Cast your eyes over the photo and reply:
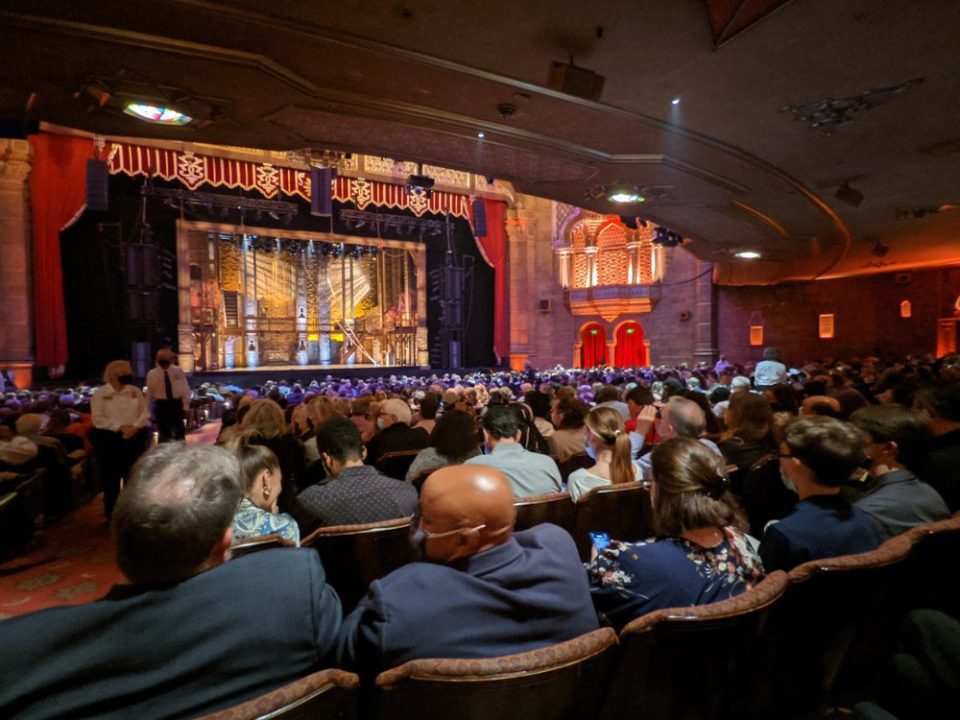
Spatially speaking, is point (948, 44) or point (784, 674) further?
point (948, 44)

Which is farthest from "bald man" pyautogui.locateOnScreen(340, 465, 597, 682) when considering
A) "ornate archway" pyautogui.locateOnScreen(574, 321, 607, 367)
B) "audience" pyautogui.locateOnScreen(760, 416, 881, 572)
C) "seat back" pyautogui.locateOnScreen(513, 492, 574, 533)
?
"ornate archway" pyautogui.locateOnScreen(574, 321, 607, 367)

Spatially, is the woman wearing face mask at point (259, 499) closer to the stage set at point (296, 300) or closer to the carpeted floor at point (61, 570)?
the carpeted floor at point (61, 570)

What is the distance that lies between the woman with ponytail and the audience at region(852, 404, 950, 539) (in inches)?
33.9

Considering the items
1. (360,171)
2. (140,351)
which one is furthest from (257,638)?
(360,171)

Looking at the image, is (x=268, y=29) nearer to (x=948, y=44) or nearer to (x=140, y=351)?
(x=948, y=44)

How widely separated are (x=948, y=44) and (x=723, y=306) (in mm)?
13008

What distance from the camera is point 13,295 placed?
33.1ft

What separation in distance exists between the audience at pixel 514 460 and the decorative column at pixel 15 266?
36.0 feet

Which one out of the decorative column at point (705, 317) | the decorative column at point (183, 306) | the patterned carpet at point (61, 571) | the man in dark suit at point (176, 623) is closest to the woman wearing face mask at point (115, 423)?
the patterned carpet at point (61, 571)

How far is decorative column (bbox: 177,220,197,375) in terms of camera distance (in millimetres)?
12547

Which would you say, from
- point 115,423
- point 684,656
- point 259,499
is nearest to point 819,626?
point 684,656

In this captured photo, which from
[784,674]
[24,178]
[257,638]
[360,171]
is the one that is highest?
[360,171]

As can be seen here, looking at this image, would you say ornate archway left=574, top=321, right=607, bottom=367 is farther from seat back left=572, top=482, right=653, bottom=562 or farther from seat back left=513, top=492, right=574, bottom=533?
seat back left=513, top=492, right=574, bottom=533

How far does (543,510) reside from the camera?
7.35ft
